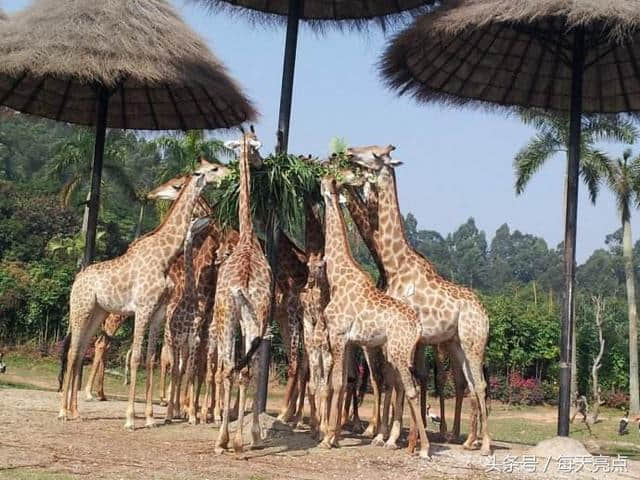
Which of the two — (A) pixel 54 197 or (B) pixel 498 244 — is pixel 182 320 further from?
(B) pixel 498 244

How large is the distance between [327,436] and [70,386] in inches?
143

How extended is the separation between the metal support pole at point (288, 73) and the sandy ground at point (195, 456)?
4180 millimetres

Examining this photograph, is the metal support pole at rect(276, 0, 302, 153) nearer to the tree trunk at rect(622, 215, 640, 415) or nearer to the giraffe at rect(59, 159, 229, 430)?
the giraffe at rect(59, 159, 229, 430)

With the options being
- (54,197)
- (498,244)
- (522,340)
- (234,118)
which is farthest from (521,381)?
(498,244)

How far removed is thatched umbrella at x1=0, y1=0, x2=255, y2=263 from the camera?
468 inches

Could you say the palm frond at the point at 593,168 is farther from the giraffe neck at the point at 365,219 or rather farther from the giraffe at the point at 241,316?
the giraffe at the point at 241,316

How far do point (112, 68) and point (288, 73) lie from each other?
2609 mm

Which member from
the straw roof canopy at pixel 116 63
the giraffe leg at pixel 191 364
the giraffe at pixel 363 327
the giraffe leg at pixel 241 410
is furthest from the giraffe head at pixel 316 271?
the straw roof canopy at pixel 116 63

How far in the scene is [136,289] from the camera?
10711mm

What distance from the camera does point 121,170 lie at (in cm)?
3155

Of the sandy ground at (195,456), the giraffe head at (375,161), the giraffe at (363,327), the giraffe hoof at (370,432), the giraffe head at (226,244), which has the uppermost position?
the giraffe head at (375,161)

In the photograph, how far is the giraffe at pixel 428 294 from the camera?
1023 cm

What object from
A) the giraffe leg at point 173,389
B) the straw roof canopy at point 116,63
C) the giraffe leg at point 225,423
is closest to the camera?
the giraffe leg at point 225,423

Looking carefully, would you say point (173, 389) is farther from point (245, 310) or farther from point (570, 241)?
point (570, 241)
